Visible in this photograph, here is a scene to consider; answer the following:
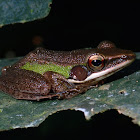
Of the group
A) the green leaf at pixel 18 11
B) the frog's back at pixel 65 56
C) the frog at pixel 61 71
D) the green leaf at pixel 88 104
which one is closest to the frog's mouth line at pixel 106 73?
the frog at pixel 61 71

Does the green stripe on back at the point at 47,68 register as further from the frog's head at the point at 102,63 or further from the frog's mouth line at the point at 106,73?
the frog's mouth line at the point at 106,73

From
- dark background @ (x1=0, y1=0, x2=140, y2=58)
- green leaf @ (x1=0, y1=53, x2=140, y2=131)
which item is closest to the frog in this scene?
green leaf @ (x1=0, y1=53, x2=140, y2=131)

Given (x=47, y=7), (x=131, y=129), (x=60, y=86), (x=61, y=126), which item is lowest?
(x=131, y=129)

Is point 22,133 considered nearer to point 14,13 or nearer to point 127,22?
point 14,13

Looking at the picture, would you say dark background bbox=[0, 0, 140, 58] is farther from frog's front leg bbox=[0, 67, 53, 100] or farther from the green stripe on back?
frog's front leg bbox=[0, 67, 53, 100]


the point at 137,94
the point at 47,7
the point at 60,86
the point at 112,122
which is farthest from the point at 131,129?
the point at 47,7
